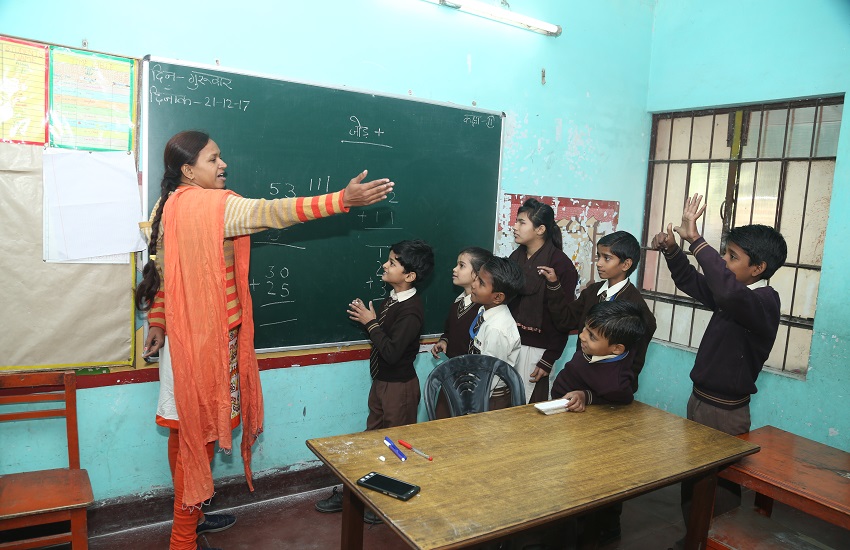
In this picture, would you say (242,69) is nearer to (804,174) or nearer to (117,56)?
(117,56)

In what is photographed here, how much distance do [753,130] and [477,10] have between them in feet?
6.73

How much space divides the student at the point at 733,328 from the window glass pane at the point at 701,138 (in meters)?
1.74

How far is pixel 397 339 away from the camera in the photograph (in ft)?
8.91

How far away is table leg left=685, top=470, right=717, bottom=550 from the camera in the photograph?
204cm

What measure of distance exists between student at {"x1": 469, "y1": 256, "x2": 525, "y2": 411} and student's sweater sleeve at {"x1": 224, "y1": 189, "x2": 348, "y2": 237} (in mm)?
928

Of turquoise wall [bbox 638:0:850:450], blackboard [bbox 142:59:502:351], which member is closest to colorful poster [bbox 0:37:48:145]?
blackboard [bbox 142:59:502:351]

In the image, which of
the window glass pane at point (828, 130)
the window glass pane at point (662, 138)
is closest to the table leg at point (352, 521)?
the window glass pane at point (828, 130)

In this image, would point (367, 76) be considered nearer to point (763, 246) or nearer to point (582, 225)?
point (582, 225)

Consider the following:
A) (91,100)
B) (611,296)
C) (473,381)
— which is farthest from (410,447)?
(91,100)

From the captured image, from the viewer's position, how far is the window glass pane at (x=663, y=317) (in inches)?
167

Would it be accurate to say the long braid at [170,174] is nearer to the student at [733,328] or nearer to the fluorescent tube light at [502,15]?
the fluorescent tube light at [502,15]

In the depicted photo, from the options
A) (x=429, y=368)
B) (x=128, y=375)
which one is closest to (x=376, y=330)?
(x=429, y=368)

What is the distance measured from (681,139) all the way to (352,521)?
3726 mm

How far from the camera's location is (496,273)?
9.02ft
